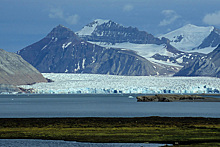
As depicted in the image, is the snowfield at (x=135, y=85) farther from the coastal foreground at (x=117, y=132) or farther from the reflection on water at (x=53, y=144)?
the reflection on water at (x=53, y=144)

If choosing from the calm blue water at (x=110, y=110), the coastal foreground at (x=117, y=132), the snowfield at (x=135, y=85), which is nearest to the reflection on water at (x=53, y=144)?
the coastal foreground at (x=117, y=132)

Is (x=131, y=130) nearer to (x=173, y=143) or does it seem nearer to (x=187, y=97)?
(x=173, y=143)

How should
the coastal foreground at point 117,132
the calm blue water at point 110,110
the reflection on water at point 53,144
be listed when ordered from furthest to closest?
the calm blue water at point 110,110, the coastal foreground at point 117,132, the reflection on water at point 53,144

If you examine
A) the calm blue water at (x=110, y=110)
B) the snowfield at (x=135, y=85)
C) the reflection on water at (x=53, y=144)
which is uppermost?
the snowfield at (x=135, y=85)

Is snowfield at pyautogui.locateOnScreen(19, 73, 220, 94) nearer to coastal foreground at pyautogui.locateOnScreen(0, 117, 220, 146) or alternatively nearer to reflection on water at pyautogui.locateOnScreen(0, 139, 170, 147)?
coastal foreground at pyautogui.locateOnScreen(0, 117, 220, 146)

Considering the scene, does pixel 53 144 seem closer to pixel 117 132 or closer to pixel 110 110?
pixel 117 132

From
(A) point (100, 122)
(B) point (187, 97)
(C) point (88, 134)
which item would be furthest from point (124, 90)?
(C) point (88, 134)
